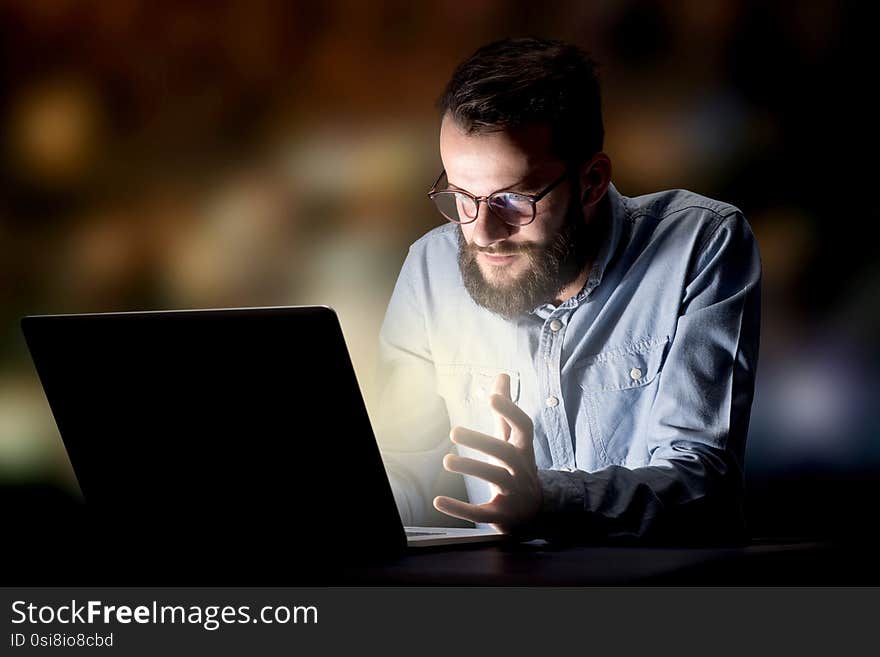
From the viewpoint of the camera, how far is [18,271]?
9.17 feet

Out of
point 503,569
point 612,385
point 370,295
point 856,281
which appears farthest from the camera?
point 370,295

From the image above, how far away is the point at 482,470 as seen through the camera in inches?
42.0

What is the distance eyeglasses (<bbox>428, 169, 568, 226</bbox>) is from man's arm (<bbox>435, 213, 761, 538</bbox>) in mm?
280

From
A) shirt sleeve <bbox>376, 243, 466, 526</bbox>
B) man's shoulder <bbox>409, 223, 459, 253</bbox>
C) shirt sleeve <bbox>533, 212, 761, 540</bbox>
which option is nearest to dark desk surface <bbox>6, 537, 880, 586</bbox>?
shirt sleeve <bbox>533, 212, 761, 540</bbox>

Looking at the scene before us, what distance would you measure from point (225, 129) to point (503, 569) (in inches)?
83.4

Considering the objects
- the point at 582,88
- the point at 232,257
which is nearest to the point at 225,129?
the point at 232,257

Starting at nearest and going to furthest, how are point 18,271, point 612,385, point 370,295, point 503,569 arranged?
point 503,569 → point 612,385 → point 370,295 → point 18,271

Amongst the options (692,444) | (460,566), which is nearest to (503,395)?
(460,566)

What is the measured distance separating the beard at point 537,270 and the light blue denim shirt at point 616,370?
0.04 metres

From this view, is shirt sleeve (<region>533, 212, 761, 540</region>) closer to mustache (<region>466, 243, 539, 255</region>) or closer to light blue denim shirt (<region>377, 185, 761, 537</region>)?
light blue denim shirt (<region>377, 185, 761, 537</region>)

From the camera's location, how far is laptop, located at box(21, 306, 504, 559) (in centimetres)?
91

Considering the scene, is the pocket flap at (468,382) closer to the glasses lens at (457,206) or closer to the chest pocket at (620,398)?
the chest pocket at (620,398)

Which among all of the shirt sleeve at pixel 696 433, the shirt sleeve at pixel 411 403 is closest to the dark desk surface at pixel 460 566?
the shirt sleeve at pixel 696 433

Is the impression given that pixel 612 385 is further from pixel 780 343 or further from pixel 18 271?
pixel 18 271
